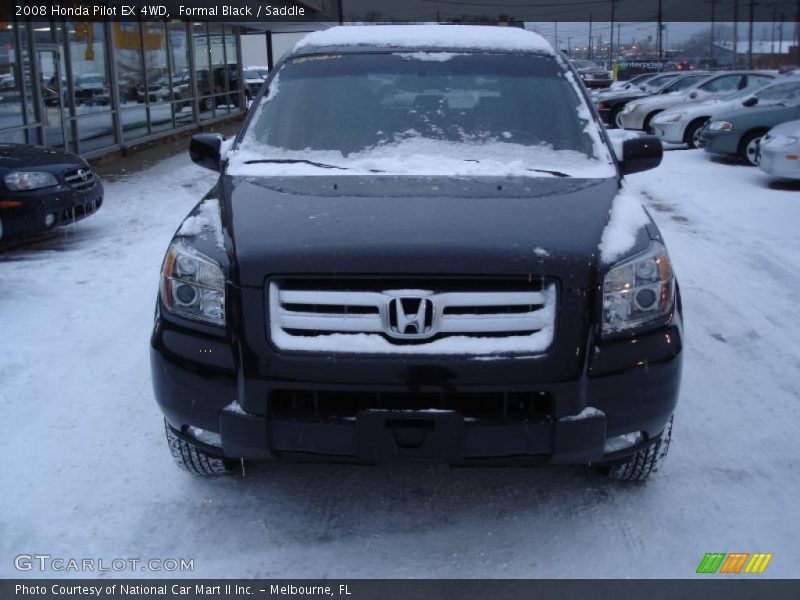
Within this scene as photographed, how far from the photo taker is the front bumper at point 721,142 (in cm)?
1416

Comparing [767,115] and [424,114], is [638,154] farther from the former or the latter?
[767,115]

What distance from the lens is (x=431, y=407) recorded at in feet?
9.83

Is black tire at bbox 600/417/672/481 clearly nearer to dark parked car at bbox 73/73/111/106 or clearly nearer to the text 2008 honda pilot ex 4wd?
the text 2008 honda pilot ex 4wd

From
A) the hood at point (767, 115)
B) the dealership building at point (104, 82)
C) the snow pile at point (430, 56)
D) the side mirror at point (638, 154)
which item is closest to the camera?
the side mirror at point (638, 154)

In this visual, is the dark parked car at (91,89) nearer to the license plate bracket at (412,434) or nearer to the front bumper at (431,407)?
the front bumper at (431,407)

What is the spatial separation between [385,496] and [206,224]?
1354 millimetres

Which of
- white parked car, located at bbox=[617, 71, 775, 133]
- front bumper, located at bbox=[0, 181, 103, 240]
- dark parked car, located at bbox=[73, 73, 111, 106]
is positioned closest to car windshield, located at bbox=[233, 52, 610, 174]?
front bumper, located at bbox=[0, 181, 103, 240]

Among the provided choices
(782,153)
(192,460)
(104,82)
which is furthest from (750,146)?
(192,460)

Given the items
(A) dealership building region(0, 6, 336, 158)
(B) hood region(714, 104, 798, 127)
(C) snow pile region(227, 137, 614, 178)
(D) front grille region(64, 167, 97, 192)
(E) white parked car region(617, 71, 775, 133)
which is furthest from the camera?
(E) white parked car region(617, 71, 775, 133)

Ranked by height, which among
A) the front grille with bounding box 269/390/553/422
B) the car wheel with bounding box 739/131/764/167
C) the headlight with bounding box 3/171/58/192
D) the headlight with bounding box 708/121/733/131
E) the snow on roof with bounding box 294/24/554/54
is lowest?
Answer: the car wheel with bounding box 739/131/764/167

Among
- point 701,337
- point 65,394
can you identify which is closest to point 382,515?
point 65,394

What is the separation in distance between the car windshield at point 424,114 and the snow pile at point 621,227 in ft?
1.67

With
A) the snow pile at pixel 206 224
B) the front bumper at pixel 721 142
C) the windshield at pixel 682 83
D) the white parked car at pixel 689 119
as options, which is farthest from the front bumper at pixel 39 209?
the windshield at pixel 682 83

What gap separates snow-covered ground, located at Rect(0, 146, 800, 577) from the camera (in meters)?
3.20
